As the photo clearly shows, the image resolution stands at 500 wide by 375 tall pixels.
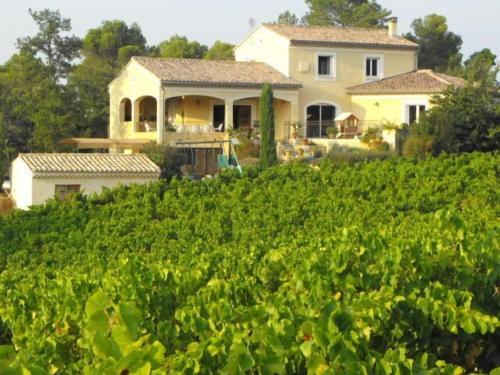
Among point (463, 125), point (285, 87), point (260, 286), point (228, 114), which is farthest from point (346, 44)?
point (260, 286)

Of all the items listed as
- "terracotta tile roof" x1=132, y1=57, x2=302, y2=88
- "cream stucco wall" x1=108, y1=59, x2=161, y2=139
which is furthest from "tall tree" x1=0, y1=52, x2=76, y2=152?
"terracotta tile roof" x1=132, y1=57, x2=302, y2=88

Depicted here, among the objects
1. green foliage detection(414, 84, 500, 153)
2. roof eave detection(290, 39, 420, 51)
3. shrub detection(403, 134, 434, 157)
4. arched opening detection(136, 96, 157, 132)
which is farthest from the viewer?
arched opening detection(136, 96, 157, 132)

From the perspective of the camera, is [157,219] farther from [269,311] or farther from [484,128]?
[484,128]

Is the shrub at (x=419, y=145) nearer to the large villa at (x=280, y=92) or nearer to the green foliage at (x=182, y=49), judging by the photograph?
the large villa at (x=280, y=92)

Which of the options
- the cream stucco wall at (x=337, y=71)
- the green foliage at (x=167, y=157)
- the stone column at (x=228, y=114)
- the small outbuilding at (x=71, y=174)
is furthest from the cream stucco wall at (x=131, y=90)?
the small outbuilding at (x=71, y=174)

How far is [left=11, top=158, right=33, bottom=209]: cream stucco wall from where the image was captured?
27.2 m

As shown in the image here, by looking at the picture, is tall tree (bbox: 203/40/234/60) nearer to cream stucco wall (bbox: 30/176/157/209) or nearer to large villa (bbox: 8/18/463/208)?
large villa (bbox: 8/18/463/208)

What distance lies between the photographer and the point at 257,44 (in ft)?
144

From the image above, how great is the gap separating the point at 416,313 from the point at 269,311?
117 centimetres

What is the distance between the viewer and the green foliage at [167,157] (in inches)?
1286

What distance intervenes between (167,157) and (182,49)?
2496 centimetres

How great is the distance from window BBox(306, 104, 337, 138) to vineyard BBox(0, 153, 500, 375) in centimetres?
2897

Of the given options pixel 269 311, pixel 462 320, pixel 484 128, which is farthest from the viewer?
pixel 484 128

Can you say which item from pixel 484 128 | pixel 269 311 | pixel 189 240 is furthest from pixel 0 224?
pixel 484 128
